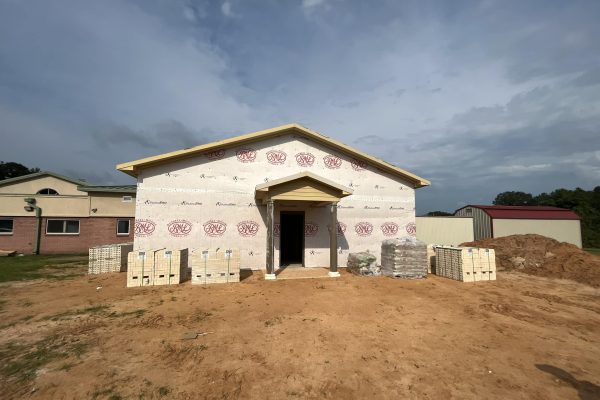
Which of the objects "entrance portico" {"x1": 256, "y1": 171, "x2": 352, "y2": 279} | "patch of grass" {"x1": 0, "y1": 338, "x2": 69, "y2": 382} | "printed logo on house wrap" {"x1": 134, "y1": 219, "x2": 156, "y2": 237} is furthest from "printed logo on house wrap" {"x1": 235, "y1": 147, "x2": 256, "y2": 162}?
"patch of grass" {"x1": 0, "y1": 338, "x2": 69, "y2": 382}

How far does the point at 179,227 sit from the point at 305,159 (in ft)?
22.3

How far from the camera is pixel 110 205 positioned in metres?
22.4

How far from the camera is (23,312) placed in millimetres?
7312

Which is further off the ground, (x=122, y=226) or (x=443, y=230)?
(x=122, y=226)

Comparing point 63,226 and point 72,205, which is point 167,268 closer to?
point 72,205

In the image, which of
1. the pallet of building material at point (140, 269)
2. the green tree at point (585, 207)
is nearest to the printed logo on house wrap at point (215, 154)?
the pallet of building material at point (140, 269)

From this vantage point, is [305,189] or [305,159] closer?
[305,189]

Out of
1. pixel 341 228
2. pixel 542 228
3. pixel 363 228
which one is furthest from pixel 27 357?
pixel 542 228

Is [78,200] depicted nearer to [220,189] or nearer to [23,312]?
[220,189]

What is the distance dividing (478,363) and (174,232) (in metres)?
11.6

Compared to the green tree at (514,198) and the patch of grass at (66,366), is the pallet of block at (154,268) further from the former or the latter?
the green tree at (514,198)

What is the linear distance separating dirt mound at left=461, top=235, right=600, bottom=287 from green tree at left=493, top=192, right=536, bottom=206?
92079mm

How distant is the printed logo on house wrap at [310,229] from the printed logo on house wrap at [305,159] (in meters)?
3.01

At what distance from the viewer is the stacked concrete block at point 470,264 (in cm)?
1152
